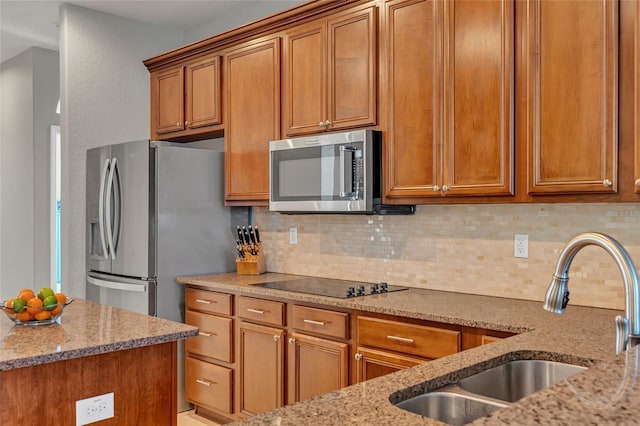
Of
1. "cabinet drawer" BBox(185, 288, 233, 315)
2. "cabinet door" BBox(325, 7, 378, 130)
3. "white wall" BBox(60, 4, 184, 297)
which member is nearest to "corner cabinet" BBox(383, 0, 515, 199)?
"cabinet door" BBox(325, 7, 378, 130)

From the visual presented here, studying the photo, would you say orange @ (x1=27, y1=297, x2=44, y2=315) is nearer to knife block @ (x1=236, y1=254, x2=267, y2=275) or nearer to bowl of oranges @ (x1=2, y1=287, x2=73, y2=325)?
bowl of oranges @ (x1=2, y1=287, x2=73, y2=325)

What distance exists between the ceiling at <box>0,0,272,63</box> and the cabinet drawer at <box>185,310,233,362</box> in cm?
242

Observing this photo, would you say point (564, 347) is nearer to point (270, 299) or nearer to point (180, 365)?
point (270, 299)

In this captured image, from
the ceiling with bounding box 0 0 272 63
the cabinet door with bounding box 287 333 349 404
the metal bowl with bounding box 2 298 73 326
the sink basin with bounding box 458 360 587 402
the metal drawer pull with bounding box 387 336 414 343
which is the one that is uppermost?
the ceiling with bounding box 0 0 272 63

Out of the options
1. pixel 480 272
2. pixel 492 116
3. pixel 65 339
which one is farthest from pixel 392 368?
pixel 65 339

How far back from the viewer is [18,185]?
6059mm

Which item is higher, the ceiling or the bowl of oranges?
the ceiling

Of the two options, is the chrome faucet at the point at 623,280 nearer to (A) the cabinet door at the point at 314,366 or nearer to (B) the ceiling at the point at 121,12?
(A) the cabinet door at the point at 314,366

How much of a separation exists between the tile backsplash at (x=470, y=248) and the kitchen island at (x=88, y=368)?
1577 mm

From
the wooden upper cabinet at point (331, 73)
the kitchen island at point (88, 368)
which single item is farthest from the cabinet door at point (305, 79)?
the kitchen island at point (88, 368)

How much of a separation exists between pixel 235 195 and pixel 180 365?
1.21 metres

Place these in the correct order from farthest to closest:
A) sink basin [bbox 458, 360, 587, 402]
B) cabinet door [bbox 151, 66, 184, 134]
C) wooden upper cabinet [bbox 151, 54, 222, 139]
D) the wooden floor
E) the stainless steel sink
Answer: cabinet door [bbox 151, 66, 184, 134] → wooden upper cabinet [bbox 151, 54, 222, 139] → the wooden floor → sink basin [bbox 458, 360, 587, 402] → the stainless steel sink

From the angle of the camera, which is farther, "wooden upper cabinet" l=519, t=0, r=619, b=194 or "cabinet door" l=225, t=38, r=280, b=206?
"cabinet door" l=225, t=38, r=280, b=206

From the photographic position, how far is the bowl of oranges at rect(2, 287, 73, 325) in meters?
2.07
